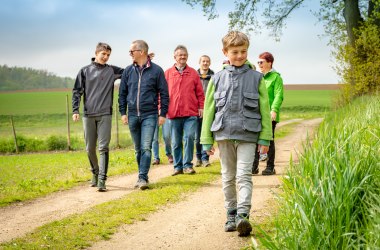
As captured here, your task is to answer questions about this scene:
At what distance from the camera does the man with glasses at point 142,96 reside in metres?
9.12

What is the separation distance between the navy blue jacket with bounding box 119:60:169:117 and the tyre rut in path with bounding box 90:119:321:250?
66.6 inches

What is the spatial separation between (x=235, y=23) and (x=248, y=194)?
24.6 meters

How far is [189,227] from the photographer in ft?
21.3

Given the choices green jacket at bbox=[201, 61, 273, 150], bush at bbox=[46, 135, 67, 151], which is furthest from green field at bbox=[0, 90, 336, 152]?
green jacket at bbox=[201, 61, 273, 150]

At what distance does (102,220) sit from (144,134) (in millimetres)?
2504

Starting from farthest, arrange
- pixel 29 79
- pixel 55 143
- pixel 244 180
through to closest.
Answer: pixel 29 79, pixel 55 143, pixel 244 180

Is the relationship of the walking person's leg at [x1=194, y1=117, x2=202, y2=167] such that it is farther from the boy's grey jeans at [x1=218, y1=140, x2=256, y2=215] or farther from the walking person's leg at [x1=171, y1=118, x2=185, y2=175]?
the boy's grey jeans at [x1=218, y1=140, x2=256, y2=215]

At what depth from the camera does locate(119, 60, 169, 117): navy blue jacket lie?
9.12 m

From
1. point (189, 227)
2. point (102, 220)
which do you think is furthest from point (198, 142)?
point (189, 227)

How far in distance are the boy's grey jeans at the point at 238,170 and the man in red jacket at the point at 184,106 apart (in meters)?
4.53

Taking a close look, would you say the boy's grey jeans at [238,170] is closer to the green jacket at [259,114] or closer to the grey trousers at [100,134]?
the green jacket at [259,114]

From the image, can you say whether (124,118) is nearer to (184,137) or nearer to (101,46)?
(101,46)

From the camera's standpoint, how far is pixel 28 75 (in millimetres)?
121312

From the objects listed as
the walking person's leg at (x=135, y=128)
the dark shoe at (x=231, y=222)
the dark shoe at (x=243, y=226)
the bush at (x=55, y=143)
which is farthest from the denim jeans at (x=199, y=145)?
the bush at (x=55, y=143)
